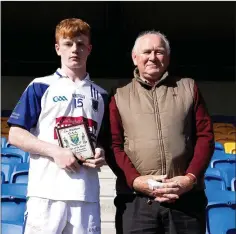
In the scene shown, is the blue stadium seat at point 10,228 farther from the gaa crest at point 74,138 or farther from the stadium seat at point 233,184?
the stadium seat at point 233,184

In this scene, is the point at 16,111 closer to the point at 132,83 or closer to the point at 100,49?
the point at 132,83

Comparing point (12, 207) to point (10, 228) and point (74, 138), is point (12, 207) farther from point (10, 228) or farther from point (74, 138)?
point (74, 138)

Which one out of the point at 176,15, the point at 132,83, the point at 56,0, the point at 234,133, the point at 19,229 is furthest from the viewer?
the point at 176,15

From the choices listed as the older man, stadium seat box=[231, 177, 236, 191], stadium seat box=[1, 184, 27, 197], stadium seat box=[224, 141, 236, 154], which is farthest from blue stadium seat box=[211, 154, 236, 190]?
the older man

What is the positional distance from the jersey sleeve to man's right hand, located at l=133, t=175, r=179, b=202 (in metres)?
0.49

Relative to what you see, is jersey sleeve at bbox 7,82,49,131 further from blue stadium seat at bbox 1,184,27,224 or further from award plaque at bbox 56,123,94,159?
blue stadium seat at bbox 1,184,27,224

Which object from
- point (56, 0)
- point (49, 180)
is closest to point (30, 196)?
point (49, 180)

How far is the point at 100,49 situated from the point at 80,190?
8.86 m

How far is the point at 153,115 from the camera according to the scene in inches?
78.9

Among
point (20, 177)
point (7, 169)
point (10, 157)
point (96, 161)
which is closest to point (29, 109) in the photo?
point (96, 161)

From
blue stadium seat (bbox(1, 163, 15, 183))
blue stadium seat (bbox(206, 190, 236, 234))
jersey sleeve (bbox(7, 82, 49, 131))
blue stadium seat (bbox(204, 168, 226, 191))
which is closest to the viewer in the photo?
jersey sleeve (bbox(7, 82, 49, 131))

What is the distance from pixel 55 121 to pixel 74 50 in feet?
0.99

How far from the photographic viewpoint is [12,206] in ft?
10.3

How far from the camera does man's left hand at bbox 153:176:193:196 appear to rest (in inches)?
74.5
